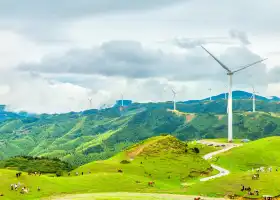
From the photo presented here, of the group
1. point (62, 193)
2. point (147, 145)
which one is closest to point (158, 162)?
point (147, 145)

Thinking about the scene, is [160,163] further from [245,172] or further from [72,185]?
[72,185]

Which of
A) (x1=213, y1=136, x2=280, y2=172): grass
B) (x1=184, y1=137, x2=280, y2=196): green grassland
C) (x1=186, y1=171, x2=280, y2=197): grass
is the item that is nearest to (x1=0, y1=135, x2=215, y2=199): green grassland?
(x1=186, y1=171, x2=280, y2=197): grass

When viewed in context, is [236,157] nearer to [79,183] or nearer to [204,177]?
[204,177]

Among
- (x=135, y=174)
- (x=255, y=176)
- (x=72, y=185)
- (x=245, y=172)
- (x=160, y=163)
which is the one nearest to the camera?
(x=72, y=185)

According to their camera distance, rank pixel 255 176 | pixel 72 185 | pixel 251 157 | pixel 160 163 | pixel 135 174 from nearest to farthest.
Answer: pixel 72 185, pixel 255 176, pixel 135 174, pixel 160 163, pixel 251 157

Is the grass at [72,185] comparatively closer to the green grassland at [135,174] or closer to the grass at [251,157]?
the green grassland at [135,174]

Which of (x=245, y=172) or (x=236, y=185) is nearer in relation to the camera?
(x=236, y=185)

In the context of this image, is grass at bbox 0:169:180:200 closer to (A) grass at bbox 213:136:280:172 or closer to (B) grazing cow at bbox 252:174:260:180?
(B) grazing cow at bbox 252:174:260:180

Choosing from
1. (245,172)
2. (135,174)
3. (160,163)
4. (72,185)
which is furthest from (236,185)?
(160,163)

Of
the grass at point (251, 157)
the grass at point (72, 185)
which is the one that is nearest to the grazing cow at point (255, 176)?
the grass at point (72, 185)
